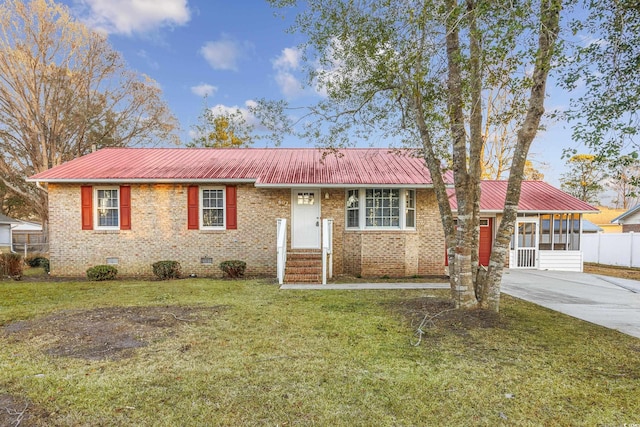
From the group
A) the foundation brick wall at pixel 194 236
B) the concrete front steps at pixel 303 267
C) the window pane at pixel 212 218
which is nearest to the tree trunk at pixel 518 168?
the concrete front steps at pixel 303 267

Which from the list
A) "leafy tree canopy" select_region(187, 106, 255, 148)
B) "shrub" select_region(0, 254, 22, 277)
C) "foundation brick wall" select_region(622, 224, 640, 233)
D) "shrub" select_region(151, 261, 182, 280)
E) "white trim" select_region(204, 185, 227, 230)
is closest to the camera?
"shrub" select_region(151, 261, 182, 280)

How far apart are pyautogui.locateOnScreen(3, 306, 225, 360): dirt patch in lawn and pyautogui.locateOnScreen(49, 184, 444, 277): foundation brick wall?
15.8 feet

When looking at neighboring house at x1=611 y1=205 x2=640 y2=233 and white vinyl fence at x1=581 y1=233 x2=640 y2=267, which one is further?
neighboring house at x1=611 y1=205 x2=640 y2=233

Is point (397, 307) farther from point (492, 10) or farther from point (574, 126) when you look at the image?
point (492, 10)

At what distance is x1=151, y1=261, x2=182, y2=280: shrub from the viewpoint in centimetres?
1058

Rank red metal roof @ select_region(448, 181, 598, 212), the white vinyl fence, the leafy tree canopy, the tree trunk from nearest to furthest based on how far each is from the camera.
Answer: the tree trunk, red metal roof @ select_region(448, 181, 598, 212), the white vinyl fence, the leafy tree canopy

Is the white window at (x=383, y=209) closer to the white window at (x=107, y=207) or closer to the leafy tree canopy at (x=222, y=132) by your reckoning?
the white window at (x=107, y=207)

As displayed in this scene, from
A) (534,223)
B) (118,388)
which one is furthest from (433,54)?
(534,223)

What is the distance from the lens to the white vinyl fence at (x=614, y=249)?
17.6 meters

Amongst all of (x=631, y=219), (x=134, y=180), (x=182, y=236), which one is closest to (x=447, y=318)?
(x=182, y=236)

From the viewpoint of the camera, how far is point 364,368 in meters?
3.78

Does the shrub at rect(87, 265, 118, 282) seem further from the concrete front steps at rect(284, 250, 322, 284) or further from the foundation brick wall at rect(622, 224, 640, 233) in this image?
the foundation brick wall at rect(622, 224, 640, 233)

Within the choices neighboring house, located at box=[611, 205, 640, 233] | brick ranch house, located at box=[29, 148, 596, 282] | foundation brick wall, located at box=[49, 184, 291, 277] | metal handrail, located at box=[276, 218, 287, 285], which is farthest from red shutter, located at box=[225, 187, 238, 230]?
neighboring house, located at box=[611, 205, 640, 233]

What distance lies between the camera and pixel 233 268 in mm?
10664
